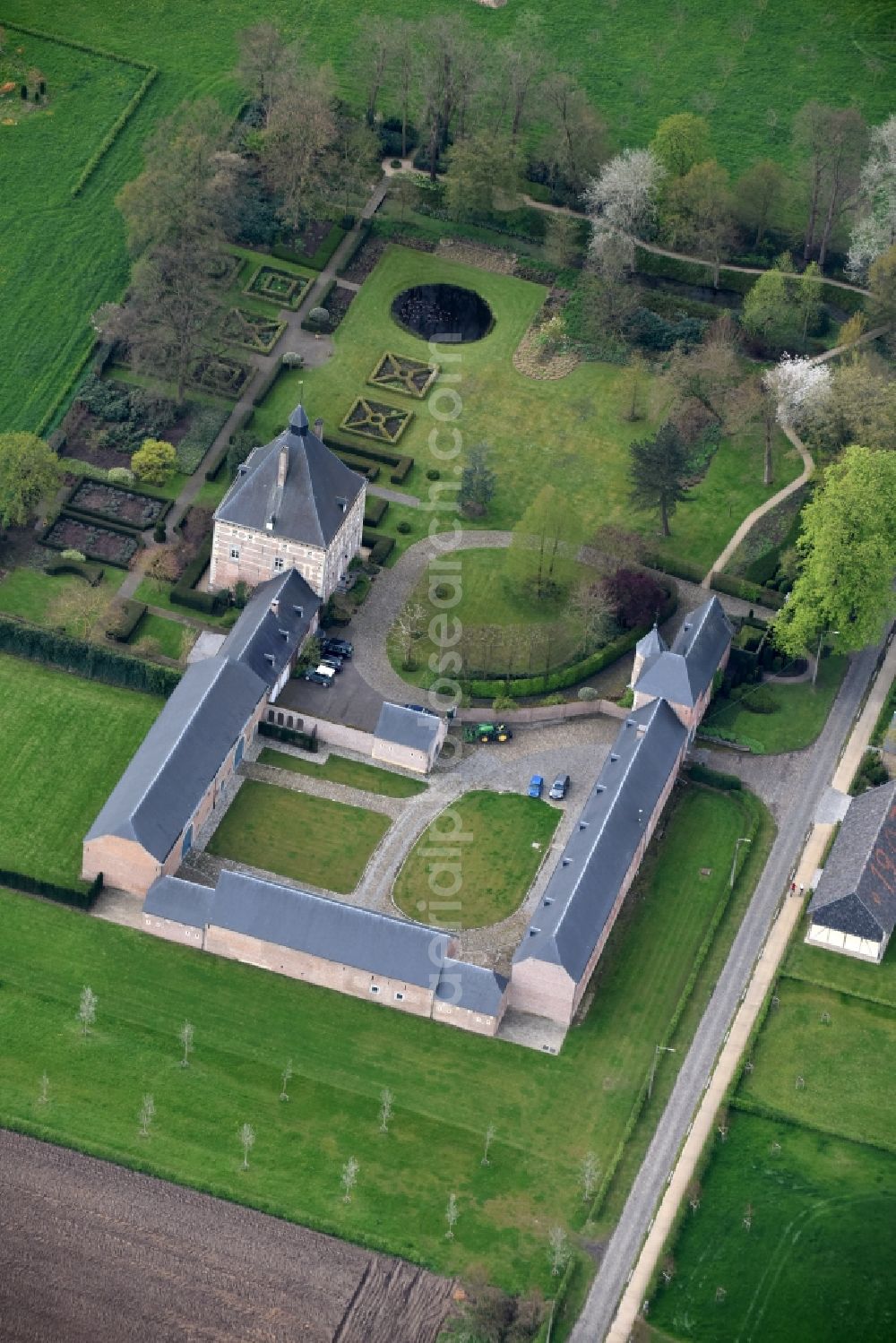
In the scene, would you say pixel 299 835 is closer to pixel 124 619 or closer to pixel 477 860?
pixel 477 860

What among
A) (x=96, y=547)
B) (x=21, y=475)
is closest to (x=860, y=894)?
(x=96, y=547)

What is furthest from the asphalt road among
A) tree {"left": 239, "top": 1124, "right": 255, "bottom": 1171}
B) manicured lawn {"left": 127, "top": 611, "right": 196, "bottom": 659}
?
manicured lawn {"left": 127, "top": 611, "right": 196, "bottom": 659}

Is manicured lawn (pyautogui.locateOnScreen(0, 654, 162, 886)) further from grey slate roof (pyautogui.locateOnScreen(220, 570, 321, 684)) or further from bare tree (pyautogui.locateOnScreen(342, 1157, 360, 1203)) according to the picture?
bare tree (pyautogui.locateOnScreen(342, 1157, 360, 1203))

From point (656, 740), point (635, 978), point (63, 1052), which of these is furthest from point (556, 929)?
point (63, 1052)

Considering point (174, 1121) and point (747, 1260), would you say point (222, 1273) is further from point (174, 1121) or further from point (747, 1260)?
point (747, 1260)

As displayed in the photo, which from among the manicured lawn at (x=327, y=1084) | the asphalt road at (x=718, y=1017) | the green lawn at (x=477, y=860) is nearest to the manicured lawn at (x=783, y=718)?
the asphalt road at (x=718, y=1017)

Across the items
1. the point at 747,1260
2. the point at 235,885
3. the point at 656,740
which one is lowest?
the point at 747,1260
